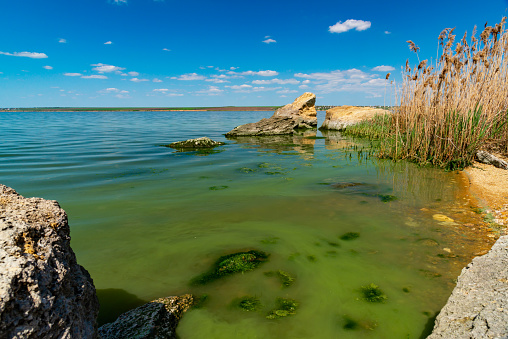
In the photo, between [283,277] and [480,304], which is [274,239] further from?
[480,304]

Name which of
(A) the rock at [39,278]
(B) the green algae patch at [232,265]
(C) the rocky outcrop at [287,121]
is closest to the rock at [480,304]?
(B) the green algae patch at [232,265]

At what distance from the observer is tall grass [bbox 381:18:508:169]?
6.13 metres

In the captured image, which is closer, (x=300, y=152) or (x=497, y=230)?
(x=497, y=230)

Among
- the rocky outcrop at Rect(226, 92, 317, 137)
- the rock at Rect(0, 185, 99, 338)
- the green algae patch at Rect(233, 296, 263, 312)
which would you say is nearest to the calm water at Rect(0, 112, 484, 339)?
the green algae patch at Rect(233, 296, 263, 312)

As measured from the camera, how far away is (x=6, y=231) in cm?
130

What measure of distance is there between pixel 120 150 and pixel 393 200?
9.49 meters

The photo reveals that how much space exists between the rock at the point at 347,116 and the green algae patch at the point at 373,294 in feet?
51.3

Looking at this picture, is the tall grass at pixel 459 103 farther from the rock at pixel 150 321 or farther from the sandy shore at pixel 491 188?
the rock at pixel 150 321

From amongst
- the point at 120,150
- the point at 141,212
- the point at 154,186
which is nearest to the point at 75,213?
the point at 141,212

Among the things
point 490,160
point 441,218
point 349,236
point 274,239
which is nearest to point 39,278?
point 274,239

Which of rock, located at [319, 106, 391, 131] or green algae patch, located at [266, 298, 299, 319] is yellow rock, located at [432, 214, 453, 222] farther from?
rock, located at [319, 106, 391, 131]

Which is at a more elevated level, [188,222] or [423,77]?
[423,77]

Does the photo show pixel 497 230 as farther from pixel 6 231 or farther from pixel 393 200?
pixel 6 231

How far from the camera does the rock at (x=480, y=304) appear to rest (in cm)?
144
